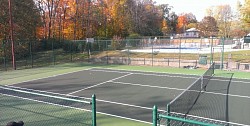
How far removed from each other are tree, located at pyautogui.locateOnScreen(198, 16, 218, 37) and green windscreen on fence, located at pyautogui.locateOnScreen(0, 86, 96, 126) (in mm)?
79044

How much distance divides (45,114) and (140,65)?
18651 mm

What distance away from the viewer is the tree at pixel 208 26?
277 ft

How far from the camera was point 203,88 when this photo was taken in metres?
14.2

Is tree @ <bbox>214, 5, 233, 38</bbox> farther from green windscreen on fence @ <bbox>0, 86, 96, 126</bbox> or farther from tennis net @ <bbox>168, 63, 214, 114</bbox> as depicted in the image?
green windscreen on fence @ <bbox>0, 86, 96, 126</bbox>

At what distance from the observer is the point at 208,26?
280ft

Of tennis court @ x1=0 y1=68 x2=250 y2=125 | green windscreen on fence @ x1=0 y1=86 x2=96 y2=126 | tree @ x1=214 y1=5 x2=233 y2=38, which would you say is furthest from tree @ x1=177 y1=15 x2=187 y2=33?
green windscreen on fence @ x1=0 y1=86 x2=96 y2=126

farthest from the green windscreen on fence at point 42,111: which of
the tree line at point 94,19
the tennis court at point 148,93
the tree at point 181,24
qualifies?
the tree at point 181,24

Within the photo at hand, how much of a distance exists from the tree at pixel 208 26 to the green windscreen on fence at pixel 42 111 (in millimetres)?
79044

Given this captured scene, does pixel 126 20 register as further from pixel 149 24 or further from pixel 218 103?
pixel 218 103

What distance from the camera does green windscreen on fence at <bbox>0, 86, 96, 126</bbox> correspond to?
9.01 metres

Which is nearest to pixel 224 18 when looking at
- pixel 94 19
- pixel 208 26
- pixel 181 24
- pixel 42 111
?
pixel 208 26

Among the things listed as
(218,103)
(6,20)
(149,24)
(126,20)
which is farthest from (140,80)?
(149,24)

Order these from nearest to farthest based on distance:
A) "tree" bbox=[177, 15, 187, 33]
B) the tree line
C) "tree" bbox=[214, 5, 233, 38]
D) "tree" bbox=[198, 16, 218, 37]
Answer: the tree line < "tree" bbox=[214, 5, 233, 38] < "tree" bbox=[198, 16, 218, 37] < "tree" bbox=[177, 15, 187, 33]

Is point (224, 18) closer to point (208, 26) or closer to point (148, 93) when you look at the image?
point (208, 26)
